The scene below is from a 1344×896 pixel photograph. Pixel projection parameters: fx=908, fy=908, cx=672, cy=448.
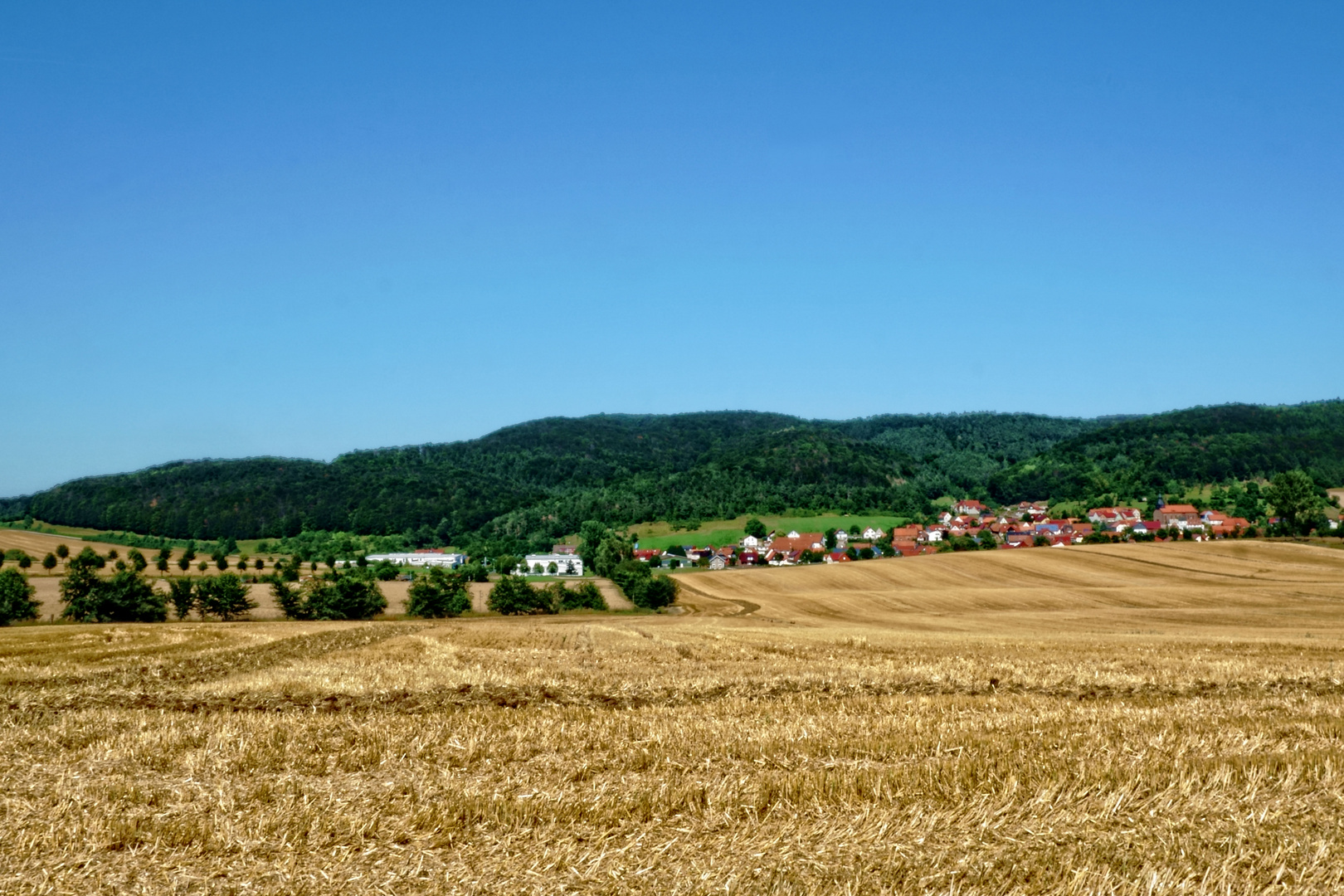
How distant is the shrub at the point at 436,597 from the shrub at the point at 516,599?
2.22 meters

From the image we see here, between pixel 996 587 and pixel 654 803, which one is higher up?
pixel 654 803

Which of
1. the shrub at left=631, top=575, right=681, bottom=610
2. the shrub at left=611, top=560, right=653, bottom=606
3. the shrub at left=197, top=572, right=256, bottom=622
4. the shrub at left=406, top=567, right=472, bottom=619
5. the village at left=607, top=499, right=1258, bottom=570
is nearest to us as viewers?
the shrub at left=197, top=572, right=256, bottom=622

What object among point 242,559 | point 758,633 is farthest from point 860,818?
point 242,559

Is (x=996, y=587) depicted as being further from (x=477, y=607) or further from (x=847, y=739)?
(x=847, y=739)

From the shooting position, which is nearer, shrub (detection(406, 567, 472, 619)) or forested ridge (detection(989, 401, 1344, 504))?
shrub (detection(406, 567, 472, 619))

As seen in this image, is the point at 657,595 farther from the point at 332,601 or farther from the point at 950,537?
the point at 950,537

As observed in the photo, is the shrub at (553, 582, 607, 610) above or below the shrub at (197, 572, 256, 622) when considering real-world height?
below

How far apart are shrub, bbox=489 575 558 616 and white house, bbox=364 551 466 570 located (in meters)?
61.5

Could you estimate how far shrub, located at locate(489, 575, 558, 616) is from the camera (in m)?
67.7

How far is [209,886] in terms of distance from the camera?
6.58 m

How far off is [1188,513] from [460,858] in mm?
151073

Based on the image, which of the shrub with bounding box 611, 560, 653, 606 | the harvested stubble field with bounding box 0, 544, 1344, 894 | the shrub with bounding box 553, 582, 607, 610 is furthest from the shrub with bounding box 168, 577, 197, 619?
the harvested stubble field with bounding box 0, 544, 1344, 894

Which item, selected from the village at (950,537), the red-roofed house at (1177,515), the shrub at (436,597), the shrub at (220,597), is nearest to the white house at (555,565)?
the village at (950,537)

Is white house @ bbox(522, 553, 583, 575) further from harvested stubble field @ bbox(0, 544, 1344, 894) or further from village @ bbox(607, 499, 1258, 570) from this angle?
harvested stubble field @ bbox(0, 544, 1344, 894)
